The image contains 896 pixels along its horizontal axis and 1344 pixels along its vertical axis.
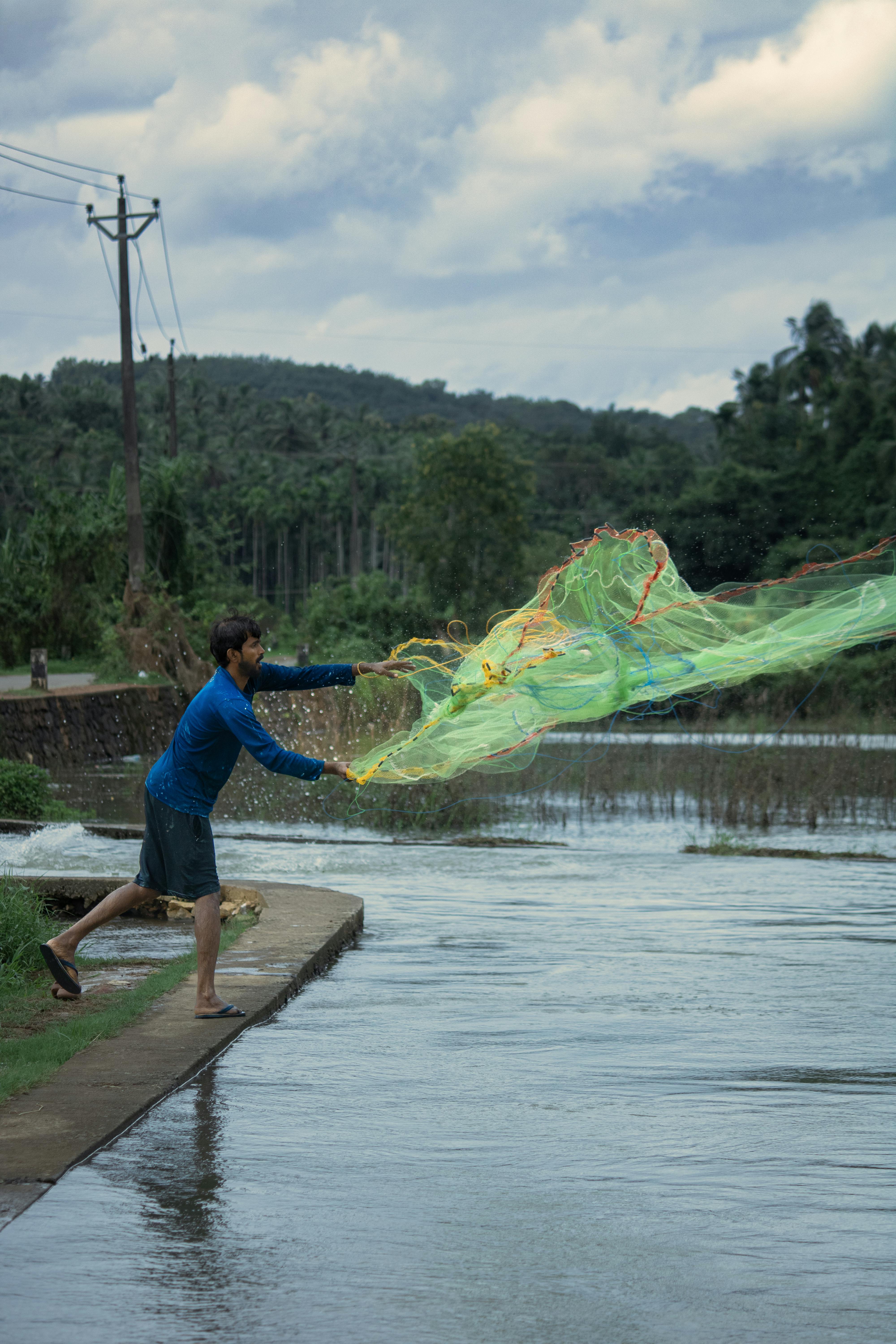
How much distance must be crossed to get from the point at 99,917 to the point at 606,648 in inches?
126

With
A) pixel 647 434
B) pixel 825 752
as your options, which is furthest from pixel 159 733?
pixel 647 434

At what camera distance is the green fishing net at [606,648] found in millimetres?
8023

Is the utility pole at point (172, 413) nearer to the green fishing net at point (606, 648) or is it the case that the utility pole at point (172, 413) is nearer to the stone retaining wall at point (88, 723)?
the stone retaining wall at point (88, 723)

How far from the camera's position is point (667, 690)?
817 centimetres

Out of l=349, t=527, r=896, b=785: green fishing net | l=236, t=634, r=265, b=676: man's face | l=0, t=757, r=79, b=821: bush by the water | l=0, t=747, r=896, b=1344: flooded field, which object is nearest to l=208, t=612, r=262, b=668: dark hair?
l=236, t=634, r=265, b=676: man's face

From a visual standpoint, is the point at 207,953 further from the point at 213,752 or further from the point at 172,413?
the point at 172,413

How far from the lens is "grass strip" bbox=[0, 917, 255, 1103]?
18.0 ft

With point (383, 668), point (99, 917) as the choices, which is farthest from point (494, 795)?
point (99, 917)

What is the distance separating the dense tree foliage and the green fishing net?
82.8 feet

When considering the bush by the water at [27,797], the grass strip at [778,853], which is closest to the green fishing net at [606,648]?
the grass strip at [778,853]

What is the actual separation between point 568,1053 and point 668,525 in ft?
138

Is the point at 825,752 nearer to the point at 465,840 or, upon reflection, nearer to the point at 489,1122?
the point at 465,840

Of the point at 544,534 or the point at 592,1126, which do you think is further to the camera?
the point at 544,534

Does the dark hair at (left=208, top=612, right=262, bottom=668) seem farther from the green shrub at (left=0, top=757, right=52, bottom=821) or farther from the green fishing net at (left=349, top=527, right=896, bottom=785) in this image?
the green shrub at (left=0, top=757, right=52, bottom=821)
